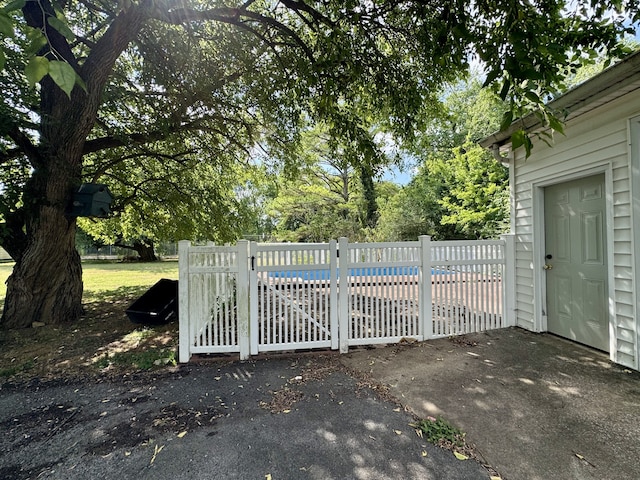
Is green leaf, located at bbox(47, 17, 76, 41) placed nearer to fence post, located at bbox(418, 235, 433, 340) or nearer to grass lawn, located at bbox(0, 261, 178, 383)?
grass lawn, located at bbox(0, 261, 178, 383)

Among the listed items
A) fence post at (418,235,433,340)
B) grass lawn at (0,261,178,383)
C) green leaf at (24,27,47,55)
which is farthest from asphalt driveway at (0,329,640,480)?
green leaf at (24,27,47,55)

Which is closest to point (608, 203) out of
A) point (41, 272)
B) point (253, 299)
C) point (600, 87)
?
point (600, 87)

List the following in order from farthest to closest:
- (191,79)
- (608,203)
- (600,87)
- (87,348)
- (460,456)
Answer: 1. (191,79)
2. (87,348)
3. (608,203)
4. (600,87)
5. (460,456)

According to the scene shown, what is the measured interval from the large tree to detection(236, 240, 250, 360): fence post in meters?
2.04

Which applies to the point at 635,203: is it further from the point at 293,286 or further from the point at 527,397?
the point at 293,286

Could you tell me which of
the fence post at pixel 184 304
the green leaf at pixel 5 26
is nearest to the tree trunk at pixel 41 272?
the fence post at pixel 184 304

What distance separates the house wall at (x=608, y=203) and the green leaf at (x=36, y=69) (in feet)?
14.5

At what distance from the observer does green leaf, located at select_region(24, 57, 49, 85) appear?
94 cm

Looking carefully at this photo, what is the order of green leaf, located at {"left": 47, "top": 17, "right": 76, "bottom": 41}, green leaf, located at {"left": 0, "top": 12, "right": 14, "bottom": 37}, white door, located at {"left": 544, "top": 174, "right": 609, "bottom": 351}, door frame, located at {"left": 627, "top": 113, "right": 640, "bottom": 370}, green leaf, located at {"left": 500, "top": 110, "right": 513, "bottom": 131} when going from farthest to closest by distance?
white door, located at {"left": 544, "top": 174, "right": 609, "bottom": 351}
door frame, located at {"left": 627, "top": 113, "right": 640, "bottom": 370}
green leaf, located at {"left": 500, "top": 110, "right": 513, "bottom": 131}
green leaf, located at {"left": 47, "top": 17, "right": 76, "bottom": 41}
green leaf, located at {"left": 0, "top": 12, "right": 14, "bottom": 37}

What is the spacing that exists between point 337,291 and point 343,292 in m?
0.07

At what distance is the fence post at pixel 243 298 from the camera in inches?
135

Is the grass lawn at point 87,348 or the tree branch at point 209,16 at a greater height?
the tree branch at point 209,16

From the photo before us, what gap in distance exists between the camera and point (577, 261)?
371cm

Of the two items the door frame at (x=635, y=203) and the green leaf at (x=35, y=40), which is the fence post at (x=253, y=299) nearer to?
the green leaf at (x=35, y=40)
